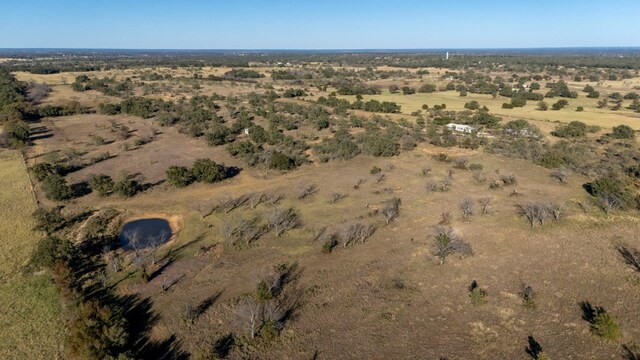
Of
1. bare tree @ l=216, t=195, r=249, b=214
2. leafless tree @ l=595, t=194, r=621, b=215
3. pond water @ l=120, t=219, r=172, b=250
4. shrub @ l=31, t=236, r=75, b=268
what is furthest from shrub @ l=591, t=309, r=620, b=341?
shrub @ l=31, t=236, r=75, b=268

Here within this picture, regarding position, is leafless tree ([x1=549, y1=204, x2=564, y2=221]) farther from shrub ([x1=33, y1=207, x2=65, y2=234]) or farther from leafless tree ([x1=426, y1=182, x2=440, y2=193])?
shrub ([x1=33, y1=207, x2=65, y2=234])

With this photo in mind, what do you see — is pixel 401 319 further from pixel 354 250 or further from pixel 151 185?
pixel 151 185

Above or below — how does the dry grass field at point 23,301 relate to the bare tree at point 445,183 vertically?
below

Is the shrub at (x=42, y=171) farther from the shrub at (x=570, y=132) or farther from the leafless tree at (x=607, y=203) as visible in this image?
the shrub at (x=570, y=132)

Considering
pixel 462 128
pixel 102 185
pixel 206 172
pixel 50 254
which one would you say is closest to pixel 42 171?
pixel 102 185

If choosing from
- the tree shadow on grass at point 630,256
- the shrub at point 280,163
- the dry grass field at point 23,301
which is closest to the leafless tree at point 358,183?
the shrub at point 280,163

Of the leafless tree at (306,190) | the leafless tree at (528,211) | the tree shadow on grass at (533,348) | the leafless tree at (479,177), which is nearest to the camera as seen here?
the tree shadow on grass at (533,348)
